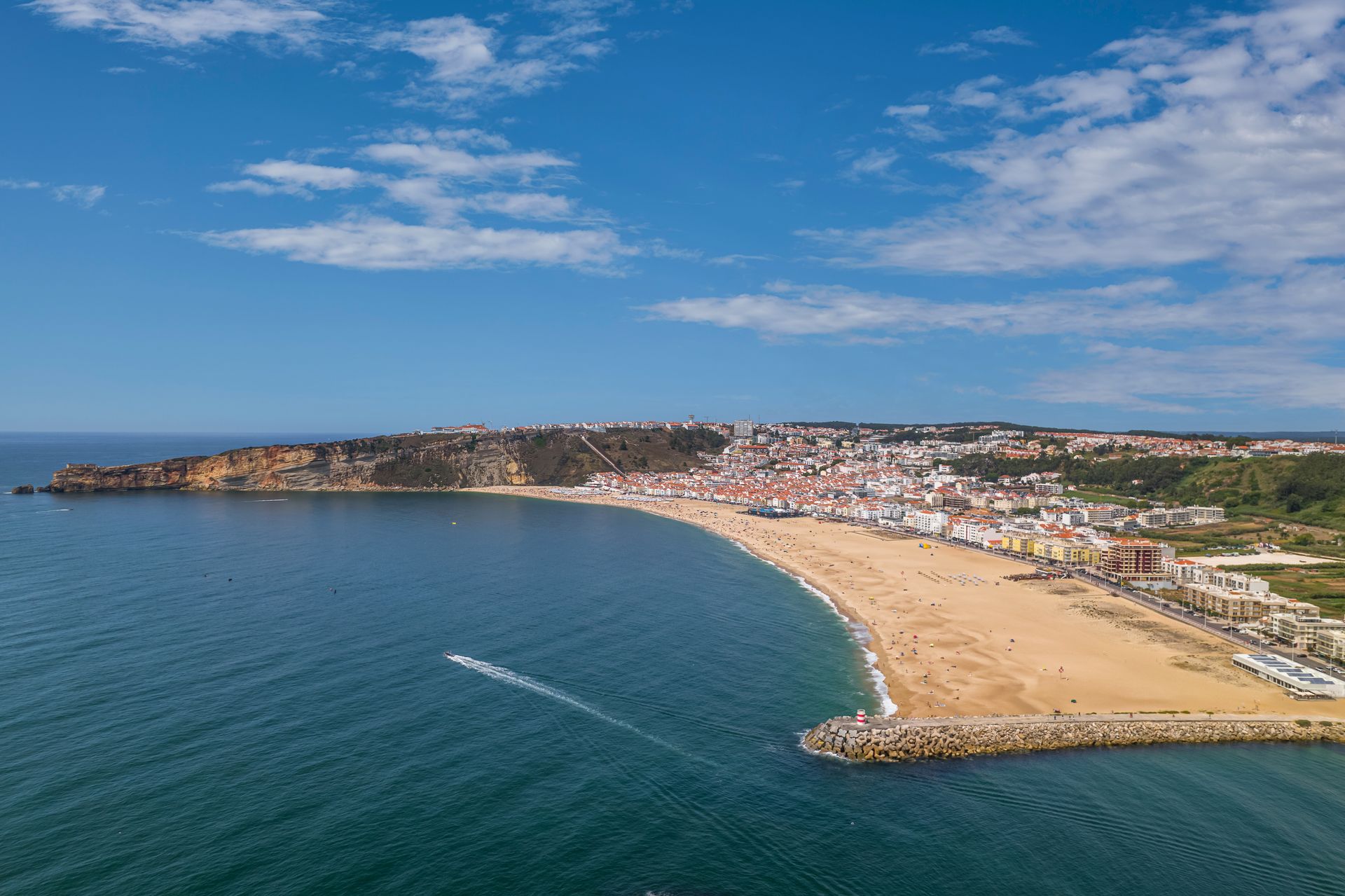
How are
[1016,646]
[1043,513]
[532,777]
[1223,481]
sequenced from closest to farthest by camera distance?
[532,777]
[1016,646]
[1043,513]
[1223,481]

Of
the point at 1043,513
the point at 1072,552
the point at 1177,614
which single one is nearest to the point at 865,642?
the point at 1177,614

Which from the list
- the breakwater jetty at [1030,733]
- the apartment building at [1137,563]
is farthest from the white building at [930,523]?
the breakwater jetty at [1030,733]

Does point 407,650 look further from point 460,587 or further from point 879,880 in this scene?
point 879,880

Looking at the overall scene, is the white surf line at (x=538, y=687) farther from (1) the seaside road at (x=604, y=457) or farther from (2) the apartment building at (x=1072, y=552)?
(1) the seaside road at (x=604, y=457)

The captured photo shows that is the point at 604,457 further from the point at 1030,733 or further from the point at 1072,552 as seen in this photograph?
the point at 1030,733

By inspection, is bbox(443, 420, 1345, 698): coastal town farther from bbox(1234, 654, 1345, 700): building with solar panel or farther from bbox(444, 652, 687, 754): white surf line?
bbox(444, 652, 687, 754): white surf line
